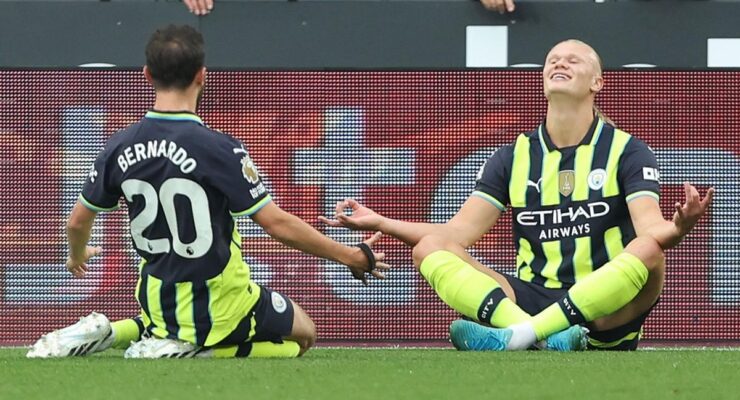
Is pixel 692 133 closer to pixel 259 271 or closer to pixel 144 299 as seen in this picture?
pixel 259 271

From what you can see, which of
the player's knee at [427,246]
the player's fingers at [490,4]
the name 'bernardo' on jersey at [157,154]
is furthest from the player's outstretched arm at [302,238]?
the player's fingers at [490,4]

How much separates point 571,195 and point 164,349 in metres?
1.69

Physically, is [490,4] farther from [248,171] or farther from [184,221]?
[184,221]

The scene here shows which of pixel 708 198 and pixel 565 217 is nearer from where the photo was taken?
pixel 708 198

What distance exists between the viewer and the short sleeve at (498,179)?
6238 mm

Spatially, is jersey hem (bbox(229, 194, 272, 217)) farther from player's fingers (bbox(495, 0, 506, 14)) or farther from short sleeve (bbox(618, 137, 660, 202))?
player's fingers (bbox(495, 0, 506, 14))

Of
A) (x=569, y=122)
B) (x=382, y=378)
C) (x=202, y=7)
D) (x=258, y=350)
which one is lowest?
(x=258, y=350)

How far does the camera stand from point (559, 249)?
607 cm

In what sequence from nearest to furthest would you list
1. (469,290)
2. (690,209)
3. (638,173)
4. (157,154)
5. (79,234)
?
(157,154), (79,234), (690,209), (469,290), (638,173)

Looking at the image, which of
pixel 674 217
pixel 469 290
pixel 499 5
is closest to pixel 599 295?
pixel 674 217

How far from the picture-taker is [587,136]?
20.2 ft

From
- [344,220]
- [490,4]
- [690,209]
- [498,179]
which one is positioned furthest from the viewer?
[490,4]

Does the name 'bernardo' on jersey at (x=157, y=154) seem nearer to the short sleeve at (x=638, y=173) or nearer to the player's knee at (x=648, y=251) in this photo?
the player's knee at (x=648, y=251)

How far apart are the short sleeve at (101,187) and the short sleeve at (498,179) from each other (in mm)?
1629
